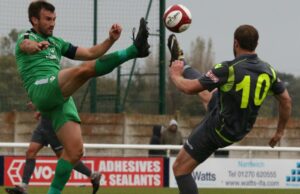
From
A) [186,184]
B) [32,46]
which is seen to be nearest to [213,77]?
[186,184]

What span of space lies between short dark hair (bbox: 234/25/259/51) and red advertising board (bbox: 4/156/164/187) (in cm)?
843

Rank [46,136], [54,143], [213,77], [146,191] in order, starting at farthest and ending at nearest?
1. [146,191]
2. [46,136]
3. [54,143]
4. [213,77]

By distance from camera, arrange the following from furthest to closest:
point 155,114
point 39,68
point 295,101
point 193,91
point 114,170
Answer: point 295,101 → point 155,114 → point 114,170 → point 39,68 → point 193,91

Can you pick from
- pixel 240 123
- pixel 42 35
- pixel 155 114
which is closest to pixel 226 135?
pixel 240 123

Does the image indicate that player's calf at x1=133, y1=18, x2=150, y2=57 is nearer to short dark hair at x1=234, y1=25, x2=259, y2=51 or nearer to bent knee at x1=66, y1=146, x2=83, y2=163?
short dark hair at x1=234, y1=25, x2=259, y2=51

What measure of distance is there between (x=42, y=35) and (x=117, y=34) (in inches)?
32.6

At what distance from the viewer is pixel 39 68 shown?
29.5 feet

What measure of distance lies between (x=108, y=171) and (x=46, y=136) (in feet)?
12.1

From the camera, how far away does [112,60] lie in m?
8.40

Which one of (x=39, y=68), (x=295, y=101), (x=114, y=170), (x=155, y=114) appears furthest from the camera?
(x=295, y=101)

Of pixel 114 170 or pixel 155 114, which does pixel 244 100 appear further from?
pixel 155 114

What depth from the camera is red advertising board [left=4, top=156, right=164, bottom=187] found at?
16297mm

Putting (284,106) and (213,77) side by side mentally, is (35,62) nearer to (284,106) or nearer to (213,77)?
(213,77)

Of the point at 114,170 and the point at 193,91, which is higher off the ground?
the point at 193,91
